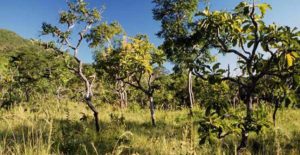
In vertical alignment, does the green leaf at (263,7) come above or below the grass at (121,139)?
above

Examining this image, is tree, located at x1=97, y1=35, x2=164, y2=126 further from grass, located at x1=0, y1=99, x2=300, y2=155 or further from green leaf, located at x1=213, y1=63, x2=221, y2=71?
green leaf, located at x1=213, y1=63, x2=221, y2=71

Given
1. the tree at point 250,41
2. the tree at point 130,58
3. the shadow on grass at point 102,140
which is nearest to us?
the tree at point 250,41

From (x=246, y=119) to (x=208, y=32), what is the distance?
4.74ft

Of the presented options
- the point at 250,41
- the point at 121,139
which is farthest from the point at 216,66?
the point at 121,139

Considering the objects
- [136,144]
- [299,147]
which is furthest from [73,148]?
[299,147]

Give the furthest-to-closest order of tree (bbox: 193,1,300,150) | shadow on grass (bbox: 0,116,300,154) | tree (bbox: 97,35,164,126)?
tree (bbox: 97,35,164,126) < shadow on grass (bbox: 0,116,300,154) < tree (bbox: 193,1,300,150)

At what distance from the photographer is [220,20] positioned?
5.11 m

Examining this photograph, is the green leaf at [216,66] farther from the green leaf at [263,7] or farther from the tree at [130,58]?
the tree at [130,58]

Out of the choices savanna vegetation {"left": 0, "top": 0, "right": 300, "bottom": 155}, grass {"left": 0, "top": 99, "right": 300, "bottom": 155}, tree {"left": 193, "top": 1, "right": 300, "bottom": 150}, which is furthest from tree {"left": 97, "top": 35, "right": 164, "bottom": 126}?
tree {"left": 193, "top": 1, "right": 300, "bottom": 150}

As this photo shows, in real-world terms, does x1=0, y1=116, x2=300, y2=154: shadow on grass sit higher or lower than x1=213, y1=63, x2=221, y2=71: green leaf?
lower

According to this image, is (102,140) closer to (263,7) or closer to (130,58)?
(130,58)

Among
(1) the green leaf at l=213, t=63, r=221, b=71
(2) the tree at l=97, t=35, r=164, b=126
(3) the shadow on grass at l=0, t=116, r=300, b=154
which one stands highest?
(2) the tree at l=97, t=35, r=164, b=126

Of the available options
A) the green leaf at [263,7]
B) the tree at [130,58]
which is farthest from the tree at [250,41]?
the tree at [130,58]

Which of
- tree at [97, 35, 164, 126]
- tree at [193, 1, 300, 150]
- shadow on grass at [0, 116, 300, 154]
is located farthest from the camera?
tree at [97, 35, 164, 126]
